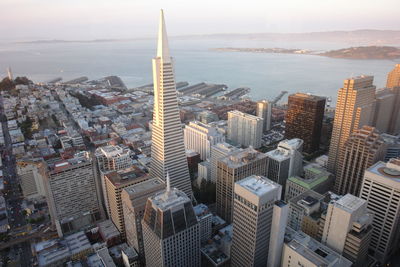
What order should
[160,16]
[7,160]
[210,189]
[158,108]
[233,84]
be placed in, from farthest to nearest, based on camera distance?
[233,84] < [7,160] < [210,189] < [158,108] < [160,16]

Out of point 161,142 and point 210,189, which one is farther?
point 210,189

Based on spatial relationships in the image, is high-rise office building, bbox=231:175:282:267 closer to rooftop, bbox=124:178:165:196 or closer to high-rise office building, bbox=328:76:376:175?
rooftop, bbox=124:178:165:196

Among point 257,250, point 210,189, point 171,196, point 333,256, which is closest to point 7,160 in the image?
point 210,189

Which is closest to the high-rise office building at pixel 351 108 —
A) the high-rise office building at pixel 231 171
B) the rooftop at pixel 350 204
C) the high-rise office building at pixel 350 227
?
the high-rise office building at pixel 231 171

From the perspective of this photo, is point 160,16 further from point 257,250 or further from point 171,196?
point 257,250

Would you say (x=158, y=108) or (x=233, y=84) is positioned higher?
(x=158, y=108)

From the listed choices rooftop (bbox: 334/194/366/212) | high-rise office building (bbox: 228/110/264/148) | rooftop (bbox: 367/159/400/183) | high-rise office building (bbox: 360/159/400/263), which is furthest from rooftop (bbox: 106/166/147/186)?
high-rise office building (bbox: 228/110/264/148)

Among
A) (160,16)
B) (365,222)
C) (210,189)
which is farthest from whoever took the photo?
(210,189)

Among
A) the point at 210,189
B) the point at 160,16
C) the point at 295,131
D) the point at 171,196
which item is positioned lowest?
the point at 210,189
